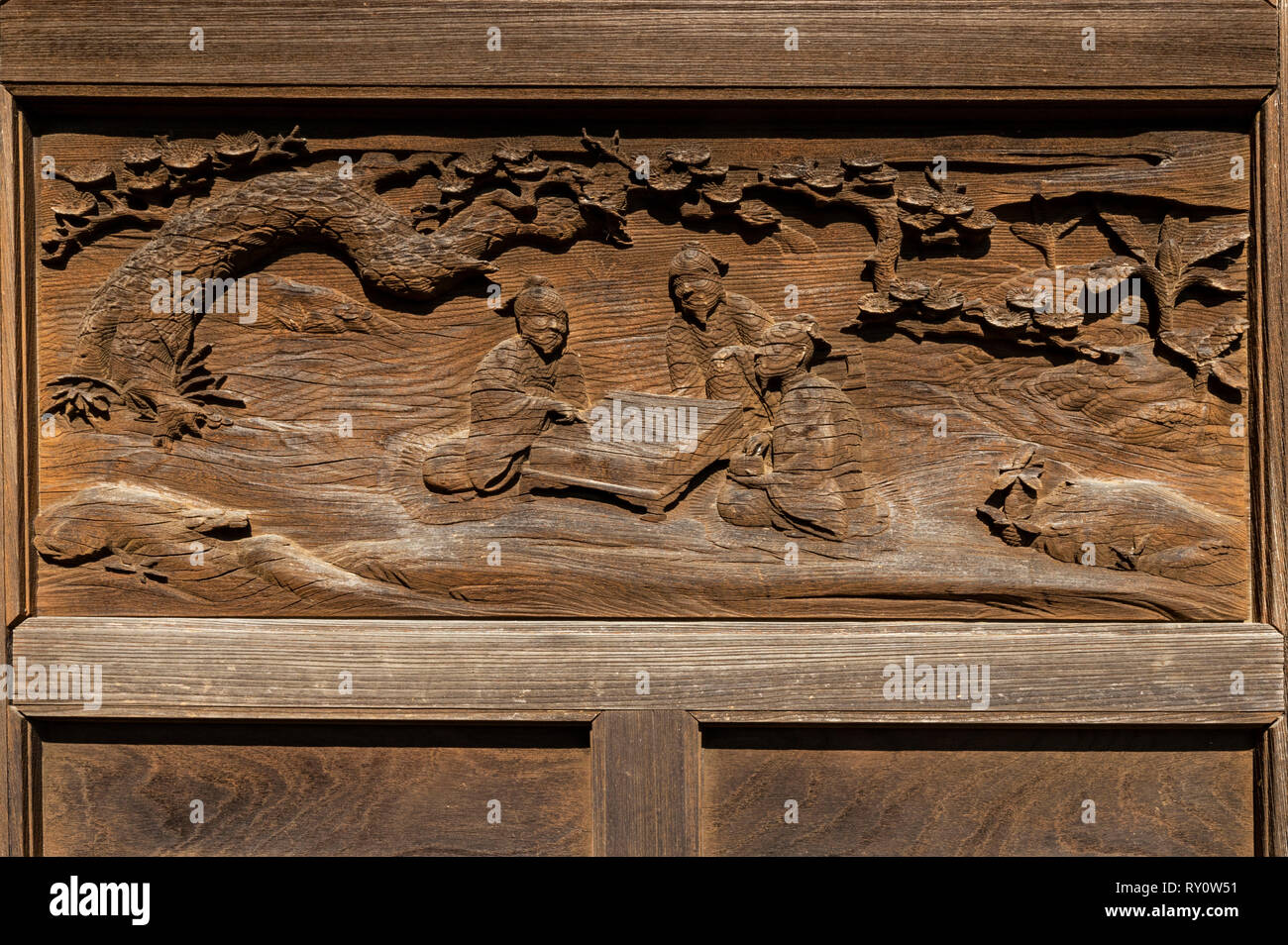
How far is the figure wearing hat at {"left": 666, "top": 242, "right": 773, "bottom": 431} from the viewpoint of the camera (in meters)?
2.30

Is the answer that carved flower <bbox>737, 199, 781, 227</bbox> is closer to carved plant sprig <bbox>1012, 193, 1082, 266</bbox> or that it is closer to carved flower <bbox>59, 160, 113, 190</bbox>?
carved plant sprig <bbox>1012, 193, 1082, 266</bbox>

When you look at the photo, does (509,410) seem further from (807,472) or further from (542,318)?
(807,472)

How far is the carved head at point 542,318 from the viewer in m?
2.29

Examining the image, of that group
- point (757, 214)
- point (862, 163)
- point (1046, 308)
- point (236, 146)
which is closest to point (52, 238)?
point (236, 146)

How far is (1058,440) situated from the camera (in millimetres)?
2318

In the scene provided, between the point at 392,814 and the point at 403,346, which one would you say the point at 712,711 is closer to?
the point at 392,814

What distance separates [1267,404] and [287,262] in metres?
2.49

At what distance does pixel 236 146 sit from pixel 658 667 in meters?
1.68

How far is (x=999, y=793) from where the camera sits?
A: 90.7 inches

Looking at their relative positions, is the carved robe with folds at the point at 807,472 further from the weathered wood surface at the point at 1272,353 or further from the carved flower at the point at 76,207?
the carved flower at the point at 76,207

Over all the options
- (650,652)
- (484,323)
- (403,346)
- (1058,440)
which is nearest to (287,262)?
(403,346)

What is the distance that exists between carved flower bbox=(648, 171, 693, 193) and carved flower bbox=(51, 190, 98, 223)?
4.64 feet

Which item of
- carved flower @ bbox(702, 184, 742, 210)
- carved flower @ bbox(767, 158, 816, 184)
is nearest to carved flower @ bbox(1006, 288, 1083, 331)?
carved flower @ bbox(767, 158, 816, 184)

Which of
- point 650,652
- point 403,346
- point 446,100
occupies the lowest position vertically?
point 650,652
